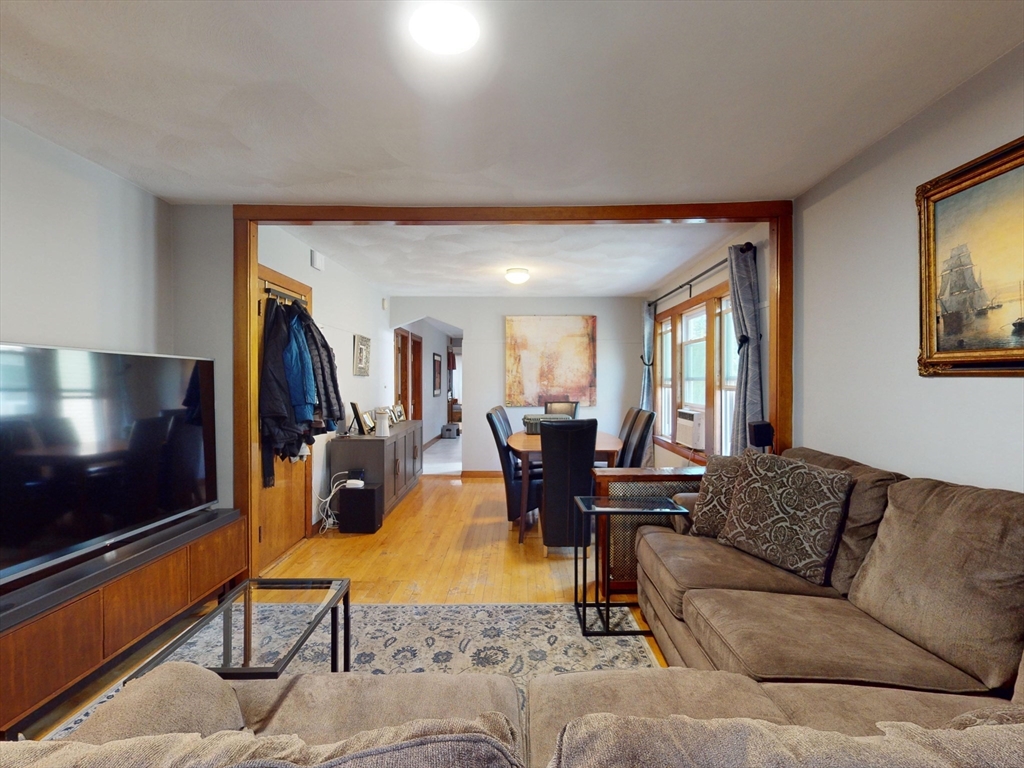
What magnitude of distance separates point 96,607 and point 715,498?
105 inches

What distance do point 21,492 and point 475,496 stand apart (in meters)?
4.04

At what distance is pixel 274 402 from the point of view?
123 inches

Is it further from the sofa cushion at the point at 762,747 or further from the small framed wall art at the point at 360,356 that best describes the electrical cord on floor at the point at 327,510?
the sofa cushion at the point at 762,747

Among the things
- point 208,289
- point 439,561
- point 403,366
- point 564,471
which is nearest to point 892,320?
point 564,471

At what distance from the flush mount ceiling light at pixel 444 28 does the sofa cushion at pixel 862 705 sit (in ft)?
6.67

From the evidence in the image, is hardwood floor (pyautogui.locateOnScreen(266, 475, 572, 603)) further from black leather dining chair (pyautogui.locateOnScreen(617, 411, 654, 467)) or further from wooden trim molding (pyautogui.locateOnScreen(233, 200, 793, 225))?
wooden trim molding (pyautogui.locateOnScreen(233, 200, 793, 225))

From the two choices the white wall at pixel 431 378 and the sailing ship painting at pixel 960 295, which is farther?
the white wall at pixel 431 378

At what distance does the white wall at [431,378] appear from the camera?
900 cm

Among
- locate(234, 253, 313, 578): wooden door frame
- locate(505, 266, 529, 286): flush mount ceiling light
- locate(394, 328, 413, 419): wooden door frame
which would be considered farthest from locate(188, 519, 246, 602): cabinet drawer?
locate(394, 328, 413, 419): wooden door frame

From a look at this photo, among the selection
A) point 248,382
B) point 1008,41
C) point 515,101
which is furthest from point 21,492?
point 1008,41

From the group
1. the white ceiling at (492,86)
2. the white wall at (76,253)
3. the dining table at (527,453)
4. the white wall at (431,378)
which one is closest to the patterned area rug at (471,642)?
the dining table at (527,453)

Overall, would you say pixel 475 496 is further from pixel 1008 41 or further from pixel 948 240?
pixel 1008 41

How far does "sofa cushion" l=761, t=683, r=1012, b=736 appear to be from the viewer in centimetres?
112

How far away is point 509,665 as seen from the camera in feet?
7.17
